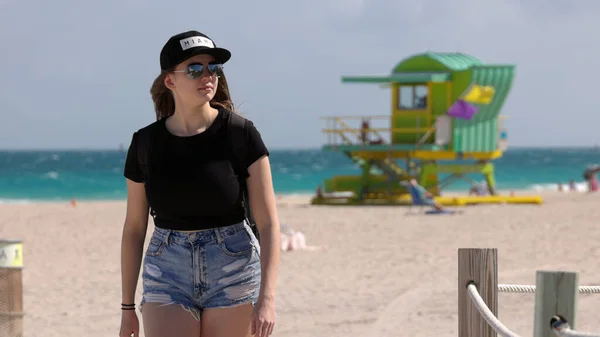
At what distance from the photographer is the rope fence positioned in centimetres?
315

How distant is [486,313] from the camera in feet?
11.5

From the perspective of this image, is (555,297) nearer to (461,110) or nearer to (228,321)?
(228,321)

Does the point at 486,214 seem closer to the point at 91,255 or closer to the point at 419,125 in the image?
the point at 419,125

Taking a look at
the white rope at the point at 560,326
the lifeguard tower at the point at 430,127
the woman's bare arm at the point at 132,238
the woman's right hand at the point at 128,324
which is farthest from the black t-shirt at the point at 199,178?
the lifeguard tower at the point at 430,127

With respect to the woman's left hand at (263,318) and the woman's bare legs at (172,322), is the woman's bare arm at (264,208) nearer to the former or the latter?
the woman's left hand at (263,318)

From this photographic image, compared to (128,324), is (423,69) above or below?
above

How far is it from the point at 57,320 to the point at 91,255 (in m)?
5.17

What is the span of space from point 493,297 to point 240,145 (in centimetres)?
121

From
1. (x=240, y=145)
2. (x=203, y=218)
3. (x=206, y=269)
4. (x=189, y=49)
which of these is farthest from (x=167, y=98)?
(x=206, y=269)

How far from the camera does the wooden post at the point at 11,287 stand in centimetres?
579

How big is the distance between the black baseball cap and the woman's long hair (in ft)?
0.39

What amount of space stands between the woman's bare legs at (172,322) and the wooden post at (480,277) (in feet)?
3.66

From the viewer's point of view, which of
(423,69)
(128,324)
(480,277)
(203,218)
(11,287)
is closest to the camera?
(203,218)

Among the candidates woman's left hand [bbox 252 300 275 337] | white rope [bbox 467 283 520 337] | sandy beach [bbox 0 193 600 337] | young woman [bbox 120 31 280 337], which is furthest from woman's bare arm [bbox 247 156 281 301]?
sandy beach [bbox 0 193 600 337]
